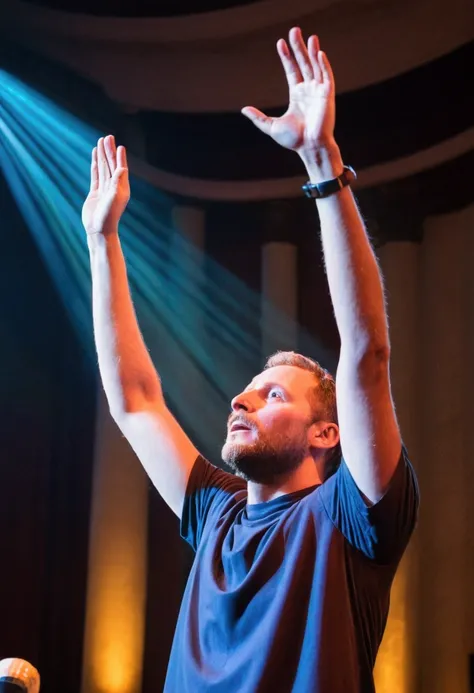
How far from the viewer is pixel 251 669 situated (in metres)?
1.06

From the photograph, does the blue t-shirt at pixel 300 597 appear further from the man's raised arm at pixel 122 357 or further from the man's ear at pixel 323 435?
the man's raised arm at pixel 122 357

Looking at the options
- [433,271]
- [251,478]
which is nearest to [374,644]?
[251,478]

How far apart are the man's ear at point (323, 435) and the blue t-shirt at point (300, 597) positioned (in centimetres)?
12

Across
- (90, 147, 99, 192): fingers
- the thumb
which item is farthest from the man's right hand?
the thumb

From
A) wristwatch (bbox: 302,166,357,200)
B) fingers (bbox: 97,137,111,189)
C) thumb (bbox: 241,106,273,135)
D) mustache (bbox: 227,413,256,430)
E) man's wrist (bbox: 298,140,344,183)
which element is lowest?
mustache (bbox: 227,413,256,430)

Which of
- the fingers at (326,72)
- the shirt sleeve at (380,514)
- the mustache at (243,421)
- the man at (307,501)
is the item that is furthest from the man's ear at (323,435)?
the fingers at (326,72)

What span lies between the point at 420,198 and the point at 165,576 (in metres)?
2.14

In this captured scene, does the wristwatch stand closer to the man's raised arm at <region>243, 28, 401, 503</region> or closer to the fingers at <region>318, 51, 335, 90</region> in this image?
the man's raised arm at <region>243, 28, 401, 503</region>

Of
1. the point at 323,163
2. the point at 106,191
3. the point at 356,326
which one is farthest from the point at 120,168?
the point at 356,326

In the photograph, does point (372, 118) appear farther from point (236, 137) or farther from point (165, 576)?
point (165, 576)

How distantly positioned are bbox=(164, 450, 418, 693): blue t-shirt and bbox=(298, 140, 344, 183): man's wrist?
1.29ft

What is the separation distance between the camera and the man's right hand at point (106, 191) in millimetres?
1483

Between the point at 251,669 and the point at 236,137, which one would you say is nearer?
the point at 251,669

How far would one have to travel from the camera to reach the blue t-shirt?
1.04 m
